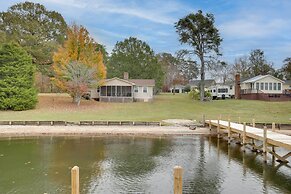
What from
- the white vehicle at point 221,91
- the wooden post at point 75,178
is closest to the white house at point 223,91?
the white vehicle at point 221,91

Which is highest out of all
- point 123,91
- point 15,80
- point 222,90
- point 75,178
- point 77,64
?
point 77,64

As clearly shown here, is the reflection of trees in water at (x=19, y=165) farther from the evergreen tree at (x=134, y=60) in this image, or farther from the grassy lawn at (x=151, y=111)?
the evergreen tree at (x=134, y=60)

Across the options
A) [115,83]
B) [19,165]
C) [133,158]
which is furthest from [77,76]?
[19,165]

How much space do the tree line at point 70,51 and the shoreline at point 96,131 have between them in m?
12.3

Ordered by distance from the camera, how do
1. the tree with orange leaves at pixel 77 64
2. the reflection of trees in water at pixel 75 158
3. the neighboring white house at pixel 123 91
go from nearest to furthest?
the reflection of trees in water at pixel 75 158
the tree with orange leaves at pixel 77 64
the neighboring white house at pixel 123 91

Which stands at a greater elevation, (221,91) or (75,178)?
(221,91)

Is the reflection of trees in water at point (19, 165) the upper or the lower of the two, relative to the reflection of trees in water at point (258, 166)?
upper

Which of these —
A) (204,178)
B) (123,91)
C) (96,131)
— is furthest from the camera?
(123,91)

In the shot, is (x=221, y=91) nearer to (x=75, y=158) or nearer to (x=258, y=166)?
(x=258, y=166)

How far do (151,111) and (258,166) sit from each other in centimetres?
2438

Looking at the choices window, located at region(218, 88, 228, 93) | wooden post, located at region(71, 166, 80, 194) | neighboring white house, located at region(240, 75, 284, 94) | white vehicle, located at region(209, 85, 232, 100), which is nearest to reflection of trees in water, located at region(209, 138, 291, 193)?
wooden post, located at region(71, 166, 80, 194)

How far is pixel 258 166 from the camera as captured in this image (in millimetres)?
16234

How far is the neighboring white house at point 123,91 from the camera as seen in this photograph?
160ft

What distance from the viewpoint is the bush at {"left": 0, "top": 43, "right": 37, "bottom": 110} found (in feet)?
124
